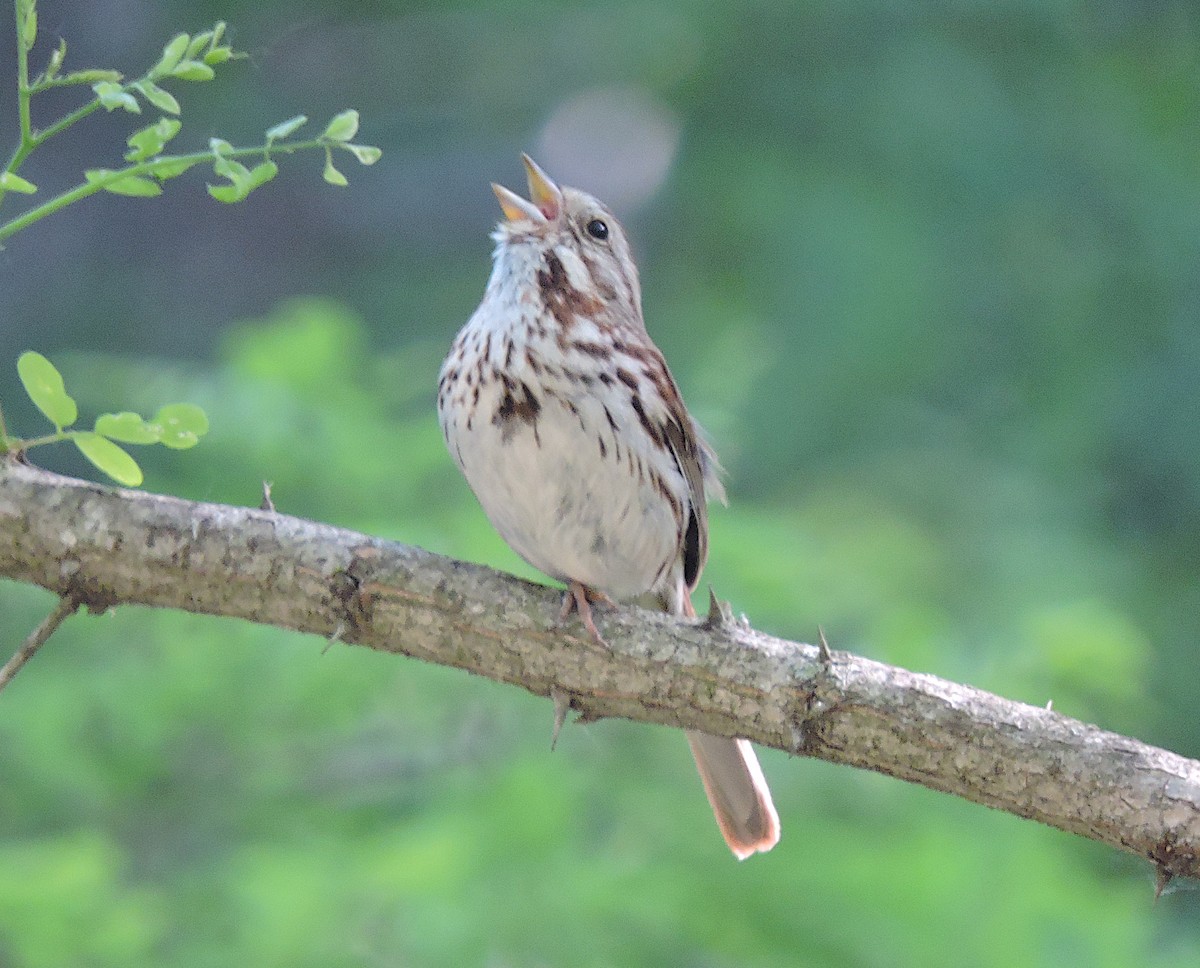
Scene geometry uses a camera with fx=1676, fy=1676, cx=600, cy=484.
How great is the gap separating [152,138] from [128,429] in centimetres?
41

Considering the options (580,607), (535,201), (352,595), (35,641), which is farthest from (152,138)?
(535,201)

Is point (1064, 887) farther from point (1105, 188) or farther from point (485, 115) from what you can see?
point (485, 115)

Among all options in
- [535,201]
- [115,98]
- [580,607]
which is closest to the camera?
[115,98]

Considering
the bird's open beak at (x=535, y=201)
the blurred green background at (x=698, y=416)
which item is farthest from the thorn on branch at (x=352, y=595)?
the blurred green background at (x=698, y=416)

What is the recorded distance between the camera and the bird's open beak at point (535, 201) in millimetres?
3605

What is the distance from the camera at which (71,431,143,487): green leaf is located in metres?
2.31

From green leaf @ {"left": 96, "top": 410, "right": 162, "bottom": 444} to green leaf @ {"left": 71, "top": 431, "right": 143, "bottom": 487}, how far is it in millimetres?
14

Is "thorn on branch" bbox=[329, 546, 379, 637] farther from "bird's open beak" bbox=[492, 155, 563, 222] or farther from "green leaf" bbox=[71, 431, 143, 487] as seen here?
"bird's open beak" bbox=[492, 155, 563, 222]

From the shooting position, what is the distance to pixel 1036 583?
277 inches

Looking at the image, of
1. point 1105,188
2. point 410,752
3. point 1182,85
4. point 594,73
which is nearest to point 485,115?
point 594,73

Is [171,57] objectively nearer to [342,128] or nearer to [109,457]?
[342,128]

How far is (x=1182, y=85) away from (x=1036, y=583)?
13.8 ft

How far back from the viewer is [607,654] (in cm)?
277

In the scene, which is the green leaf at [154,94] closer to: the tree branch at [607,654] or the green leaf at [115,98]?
the green leaf at [115,98]
